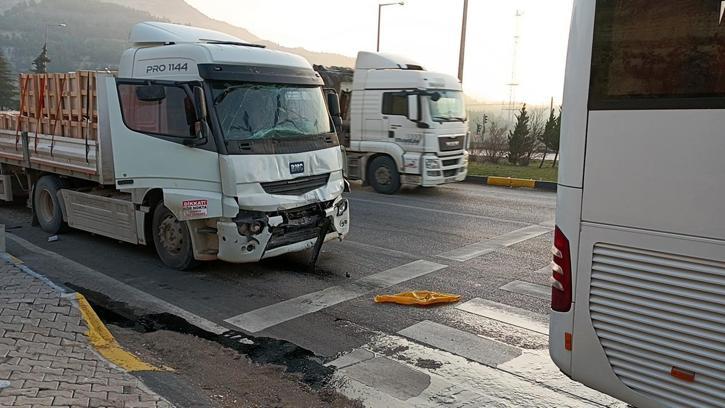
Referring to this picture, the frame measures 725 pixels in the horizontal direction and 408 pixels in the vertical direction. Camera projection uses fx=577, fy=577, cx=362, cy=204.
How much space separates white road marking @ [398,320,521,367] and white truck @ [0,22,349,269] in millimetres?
2317

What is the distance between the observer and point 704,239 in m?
2.63

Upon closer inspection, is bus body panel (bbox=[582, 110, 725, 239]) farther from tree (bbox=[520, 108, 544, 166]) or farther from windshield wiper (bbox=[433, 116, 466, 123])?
tree (bbox=[520, 108, 544, 166])

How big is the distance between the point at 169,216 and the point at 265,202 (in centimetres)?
152

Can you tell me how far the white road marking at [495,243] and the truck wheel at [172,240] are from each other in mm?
3534

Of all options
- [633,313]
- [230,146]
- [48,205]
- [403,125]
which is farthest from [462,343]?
[403,125]

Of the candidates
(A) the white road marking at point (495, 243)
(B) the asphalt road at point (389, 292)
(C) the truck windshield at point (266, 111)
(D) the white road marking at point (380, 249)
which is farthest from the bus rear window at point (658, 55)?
A: (D) the white road marking at point (380, 249)

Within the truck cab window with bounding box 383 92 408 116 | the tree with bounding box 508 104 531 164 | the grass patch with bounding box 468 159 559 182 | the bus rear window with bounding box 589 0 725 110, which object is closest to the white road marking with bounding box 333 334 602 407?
the bus rear window with bounding box 589 0 725 110

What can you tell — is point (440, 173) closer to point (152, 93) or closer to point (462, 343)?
point (152, 93)

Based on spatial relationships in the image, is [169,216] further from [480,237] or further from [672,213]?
[672,213]

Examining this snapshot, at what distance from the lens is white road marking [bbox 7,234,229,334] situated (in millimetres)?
5836

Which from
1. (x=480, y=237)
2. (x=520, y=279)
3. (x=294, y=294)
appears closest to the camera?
(x=294, y=294)

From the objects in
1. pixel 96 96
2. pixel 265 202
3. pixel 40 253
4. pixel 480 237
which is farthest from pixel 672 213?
pixel 40 253

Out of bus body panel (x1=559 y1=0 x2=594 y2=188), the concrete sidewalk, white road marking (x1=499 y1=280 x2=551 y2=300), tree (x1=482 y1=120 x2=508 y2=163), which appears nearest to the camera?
bus body panel (x1=559 y1=0 x2=594 y2=188)

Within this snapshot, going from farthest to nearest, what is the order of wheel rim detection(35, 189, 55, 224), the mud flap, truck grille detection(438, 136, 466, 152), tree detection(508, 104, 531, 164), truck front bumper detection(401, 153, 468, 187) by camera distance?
tree detection(508, 104, 531, 164), truck grille detection(438, 136, 466, 152), truck front bumper detection(401, 153, 468, 187), wheel rim detection(35, 189, 55, 224), the mud flap
